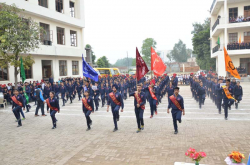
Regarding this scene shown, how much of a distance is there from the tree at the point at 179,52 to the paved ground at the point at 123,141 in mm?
88307

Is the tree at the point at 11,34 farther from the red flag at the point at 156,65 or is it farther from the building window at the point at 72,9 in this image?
the building window at the point at 72,9

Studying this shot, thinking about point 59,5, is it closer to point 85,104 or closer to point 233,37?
point 85,104

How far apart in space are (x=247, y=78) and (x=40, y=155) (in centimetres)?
2700

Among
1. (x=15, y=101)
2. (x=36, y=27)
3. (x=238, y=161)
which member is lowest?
(x=238, y=161)

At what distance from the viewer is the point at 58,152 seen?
6332mm

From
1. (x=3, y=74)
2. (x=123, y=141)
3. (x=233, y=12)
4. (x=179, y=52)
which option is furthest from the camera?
(x=179, y=52)

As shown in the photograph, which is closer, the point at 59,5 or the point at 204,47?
the point at 59,5

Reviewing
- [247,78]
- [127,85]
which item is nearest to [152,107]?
[127,85]

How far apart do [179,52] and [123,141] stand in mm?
93718

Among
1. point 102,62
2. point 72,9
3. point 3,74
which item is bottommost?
point 3,74

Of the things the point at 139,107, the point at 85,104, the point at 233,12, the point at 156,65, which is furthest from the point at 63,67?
the point at 233,12

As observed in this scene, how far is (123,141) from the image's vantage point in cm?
701

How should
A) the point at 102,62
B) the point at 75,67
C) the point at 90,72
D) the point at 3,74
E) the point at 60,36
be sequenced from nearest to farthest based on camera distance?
the point at 90,72 < the point at 3,74 < the point at 60,36 < the point at 75,67 < the point at 102,62

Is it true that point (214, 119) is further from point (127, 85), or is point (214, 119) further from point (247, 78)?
point (247, 78)
